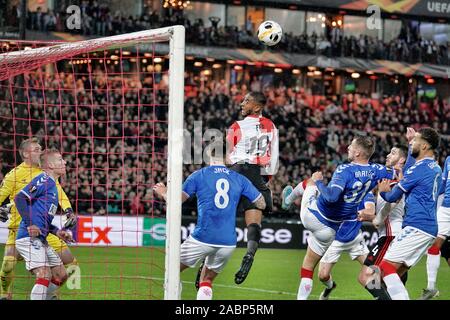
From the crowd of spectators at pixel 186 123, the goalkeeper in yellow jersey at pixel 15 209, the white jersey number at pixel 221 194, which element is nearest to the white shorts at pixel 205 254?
the white jersey number at pixel 221 194

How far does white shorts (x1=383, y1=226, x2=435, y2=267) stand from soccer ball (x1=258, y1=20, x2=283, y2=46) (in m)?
4.38

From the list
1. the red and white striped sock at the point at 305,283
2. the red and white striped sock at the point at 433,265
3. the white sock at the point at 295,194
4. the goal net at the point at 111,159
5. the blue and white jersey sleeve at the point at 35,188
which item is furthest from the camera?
the red and white striped sock at the point at 433,265

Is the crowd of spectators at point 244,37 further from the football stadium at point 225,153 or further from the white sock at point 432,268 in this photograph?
the white sock at point 432,268

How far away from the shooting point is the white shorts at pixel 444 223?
13.7 metres

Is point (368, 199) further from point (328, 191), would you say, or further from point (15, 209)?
point (15, 209)

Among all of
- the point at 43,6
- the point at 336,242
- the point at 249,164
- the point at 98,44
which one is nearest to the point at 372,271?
the point at 336,242

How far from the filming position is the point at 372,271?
425 inches

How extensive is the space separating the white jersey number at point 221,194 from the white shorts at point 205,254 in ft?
1.57

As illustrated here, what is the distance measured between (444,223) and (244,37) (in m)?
23.4

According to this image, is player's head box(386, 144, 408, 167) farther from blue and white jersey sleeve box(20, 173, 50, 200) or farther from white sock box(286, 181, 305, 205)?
blue and white jersey sleeve box(20, 173, 50, 200)

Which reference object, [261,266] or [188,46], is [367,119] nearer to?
[188,46]

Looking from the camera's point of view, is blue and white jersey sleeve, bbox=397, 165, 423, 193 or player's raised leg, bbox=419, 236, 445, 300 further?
player's raised leg, bbox=419, 236, 445, 300

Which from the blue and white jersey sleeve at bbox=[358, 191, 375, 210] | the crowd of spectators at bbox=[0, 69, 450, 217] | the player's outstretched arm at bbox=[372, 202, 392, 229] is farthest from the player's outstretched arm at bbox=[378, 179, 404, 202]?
the crowd of spectators at bbox=[0, 69, 450, 217]

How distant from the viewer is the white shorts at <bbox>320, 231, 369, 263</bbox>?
11.5 meters
